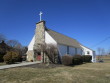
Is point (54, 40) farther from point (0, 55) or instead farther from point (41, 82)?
point (41, 82)

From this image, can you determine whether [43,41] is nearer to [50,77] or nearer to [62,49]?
[62,49]

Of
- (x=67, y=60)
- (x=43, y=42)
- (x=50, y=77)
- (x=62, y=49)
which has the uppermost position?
(x=43, y=42)

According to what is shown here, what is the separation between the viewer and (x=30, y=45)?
27672mm

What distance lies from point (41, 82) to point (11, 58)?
13897 mm

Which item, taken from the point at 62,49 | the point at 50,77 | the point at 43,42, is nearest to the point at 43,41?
the point at 43,42

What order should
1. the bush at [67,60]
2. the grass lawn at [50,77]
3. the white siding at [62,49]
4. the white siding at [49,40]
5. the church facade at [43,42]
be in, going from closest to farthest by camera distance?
the grass lawn at [50,77] < the bush at [67,60] < the white siding at [49,40] < the church facade at [43,42] < the white siding at [62,49]

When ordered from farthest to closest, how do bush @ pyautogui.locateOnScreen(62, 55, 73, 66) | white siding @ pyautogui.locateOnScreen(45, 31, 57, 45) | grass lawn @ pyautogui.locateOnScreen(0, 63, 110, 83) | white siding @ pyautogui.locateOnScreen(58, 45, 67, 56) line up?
white siding @ pyautogui.locateOnScreen(58, 45, 67, 56) → white siding @ pyautogui.locateOnScreen(45, 31, 57, 45) → bush @ pyautogui.locateOnScreen(62, 55, 73, 66) → grass lawn @ pyautogui.locateOnScreen(0, 63, 110, 83)

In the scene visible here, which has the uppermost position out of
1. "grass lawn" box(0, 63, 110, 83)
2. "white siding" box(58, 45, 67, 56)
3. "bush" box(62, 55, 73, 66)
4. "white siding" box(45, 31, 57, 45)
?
"white siding" box(45, 31, 57, 45)

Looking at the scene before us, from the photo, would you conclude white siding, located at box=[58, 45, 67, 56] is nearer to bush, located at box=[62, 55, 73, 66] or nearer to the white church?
the white church

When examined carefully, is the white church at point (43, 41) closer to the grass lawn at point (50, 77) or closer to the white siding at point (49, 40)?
the white siding at point (49, 40)

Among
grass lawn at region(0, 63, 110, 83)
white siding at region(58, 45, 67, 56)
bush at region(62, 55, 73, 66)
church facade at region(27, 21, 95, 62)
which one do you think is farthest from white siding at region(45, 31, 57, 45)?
grass lawn at region(0, 63, 110, 83)

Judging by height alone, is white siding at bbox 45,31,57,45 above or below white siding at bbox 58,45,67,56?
above

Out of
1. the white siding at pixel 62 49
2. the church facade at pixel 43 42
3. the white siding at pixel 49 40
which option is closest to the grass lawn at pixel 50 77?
the white siding at pixel 49 40

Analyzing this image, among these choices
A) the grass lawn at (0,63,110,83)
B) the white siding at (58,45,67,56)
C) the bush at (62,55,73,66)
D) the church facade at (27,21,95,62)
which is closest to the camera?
the grass lawn at (0,63,110,83)
